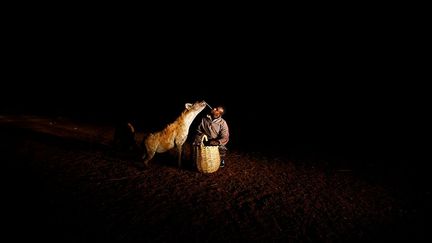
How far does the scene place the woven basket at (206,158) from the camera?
564 cm

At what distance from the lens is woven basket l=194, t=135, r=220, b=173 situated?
5645 millimetres

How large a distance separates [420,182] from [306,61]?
19.7 meters

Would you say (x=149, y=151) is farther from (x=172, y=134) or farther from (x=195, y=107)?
(x=195, y=107)

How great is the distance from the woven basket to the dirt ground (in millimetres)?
182

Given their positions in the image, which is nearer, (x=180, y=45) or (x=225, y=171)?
(x=225, y=171)

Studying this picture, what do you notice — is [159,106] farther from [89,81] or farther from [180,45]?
[180,45]

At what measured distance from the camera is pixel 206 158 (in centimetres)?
568

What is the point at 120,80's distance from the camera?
2477 centimetres

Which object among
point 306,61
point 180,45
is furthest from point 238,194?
point 180,45

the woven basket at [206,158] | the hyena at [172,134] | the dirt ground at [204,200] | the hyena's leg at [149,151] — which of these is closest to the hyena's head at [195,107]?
the hyena at [172,134]

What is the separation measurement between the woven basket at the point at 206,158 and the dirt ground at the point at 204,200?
Result: 0.60 ft

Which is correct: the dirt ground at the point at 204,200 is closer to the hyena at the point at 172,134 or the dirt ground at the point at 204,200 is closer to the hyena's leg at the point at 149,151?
the hyena's leg at the point at 149,151

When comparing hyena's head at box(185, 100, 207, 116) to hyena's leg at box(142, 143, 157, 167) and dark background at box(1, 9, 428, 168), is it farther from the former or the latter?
dark background at box(1, 9, 428, 168)

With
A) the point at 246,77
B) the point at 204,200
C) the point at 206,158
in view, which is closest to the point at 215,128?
the point at 206,158
